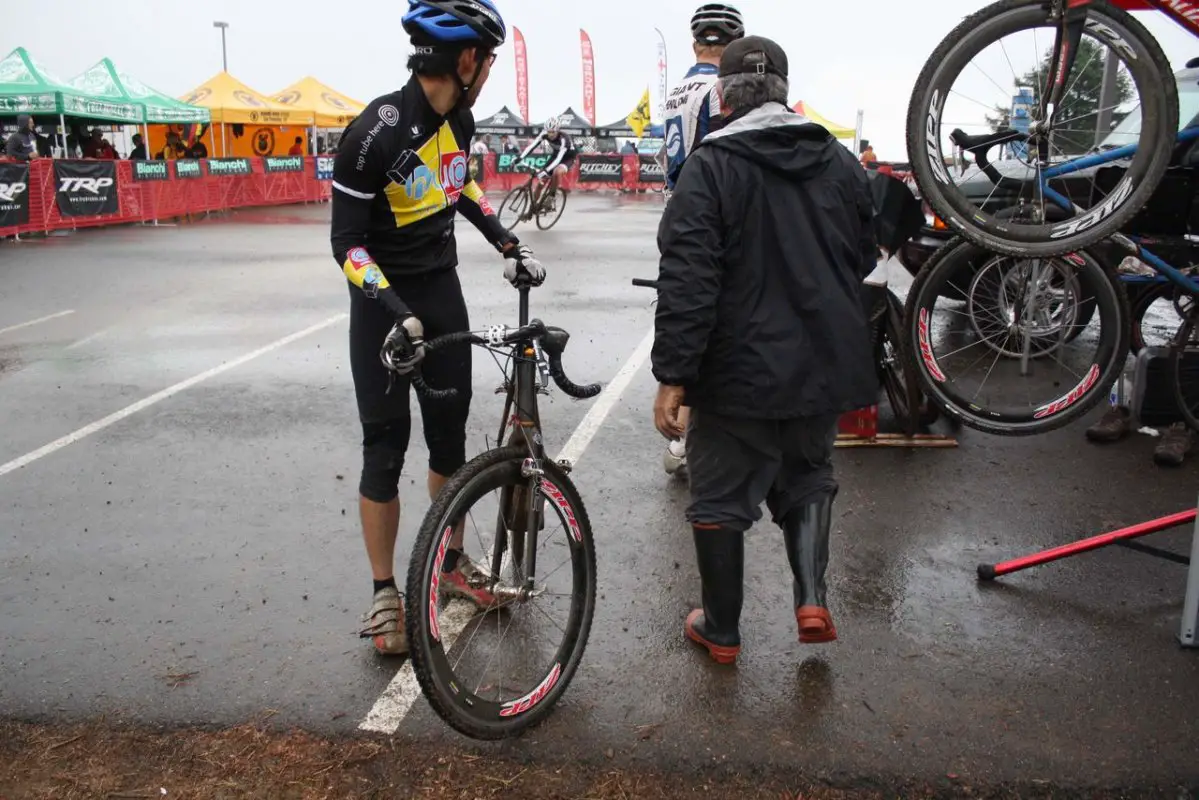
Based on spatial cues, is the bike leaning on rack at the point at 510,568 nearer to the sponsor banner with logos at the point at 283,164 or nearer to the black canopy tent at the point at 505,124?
the sponsor banner with logos at the point at 283,164

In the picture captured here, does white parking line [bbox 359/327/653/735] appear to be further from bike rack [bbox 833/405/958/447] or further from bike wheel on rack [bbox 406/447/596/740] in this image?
bike rack [bbox 833/405/958/447]

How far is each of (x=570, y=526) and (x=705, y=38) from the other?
9.61 ft

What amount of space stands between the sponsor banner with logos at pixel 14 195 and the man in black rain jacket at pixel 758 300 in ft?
58.0

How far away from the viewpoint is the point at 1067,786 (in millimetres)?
2844

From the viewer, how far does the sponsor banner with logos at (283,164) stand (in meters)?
27.2

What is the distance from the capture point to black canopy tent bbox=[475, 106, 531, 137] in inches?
1927

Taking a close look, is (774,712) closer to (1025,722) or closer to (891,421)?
(1025,722)

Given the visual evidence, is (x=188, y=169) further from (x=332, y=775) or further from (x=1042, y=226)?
(x=332, y=775)

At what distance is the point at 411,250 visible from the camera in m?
3.46

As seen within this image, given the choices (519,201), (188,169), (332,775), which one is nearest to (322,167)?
(188,169)

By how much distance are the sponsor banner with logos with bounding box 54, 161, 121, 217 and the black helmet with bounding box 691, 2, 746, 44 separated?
17309mm

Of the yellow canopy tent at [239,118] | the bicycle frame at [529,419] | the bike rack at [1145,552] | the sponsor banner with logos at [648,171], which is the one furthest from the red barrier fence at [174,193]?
the bike rack at [1145,552]

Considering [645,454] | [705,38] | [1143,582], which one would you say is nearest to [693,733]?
[1143,582]

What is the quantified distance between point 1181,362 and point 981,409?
1110 millimetres
